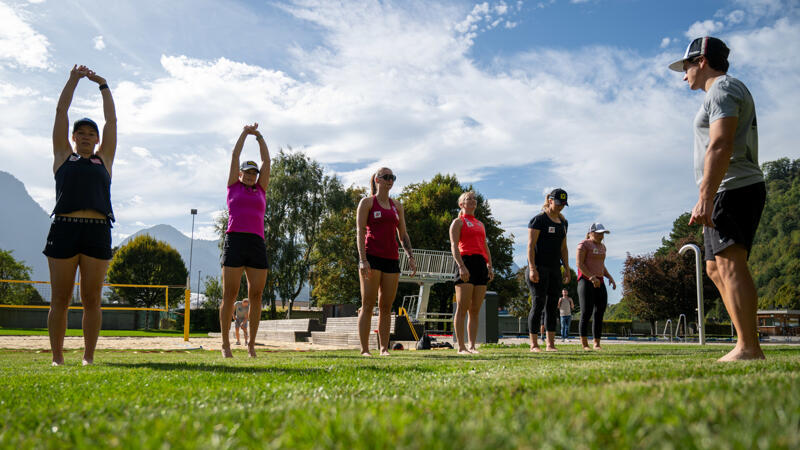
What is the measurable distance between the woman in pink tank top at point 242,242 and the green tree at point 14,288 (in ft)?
105

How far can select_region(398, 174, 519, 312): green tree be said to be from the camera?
146 feet

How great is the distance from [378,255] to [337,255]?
36107 millimetres

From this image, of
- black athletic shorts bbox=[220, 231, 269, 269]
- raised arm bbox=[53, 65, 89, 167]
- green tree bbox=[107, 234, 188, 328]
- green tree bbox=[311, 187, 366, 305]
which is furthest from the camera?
green tree bbox=[107, 234, 188, 328]

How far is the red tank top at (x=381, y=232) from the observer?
6941 mm

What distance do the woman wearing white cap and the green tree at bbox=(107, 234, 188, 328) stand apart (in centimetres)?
5856

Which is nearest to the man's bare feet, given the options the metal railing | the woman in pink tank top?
the woman in pink tank top

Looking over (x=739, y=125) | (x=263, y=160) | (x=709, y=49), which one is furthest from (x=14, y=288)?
(x=739, y=125)

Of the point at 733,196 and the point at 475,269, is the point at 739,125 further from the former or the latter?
the point at 475,269

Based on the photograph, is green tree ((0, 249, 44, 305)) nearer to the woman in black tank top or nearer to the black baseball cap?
the black baseball cap

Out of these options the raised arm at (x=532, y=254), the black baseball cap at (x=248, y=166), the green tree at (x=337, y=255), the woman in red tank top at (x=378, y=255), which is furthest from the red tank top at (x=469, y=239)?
the green tree at (x=337, y=255)

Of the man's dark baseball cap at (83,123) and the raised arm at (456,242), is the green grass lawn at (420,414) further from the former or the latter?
the raised arm at (456,242)

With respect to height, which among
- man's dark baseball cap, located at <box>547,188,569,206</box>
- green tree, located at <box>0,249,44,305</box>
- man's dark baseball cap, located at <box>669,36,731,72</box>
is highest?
man's dark baseball cap, located at <box>669,36,731,72</box>

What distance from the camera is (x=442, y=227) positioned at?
44250 mm

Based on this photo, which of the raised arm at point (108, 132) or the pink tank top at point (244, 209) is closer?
the raised arm at point (108, 132)
